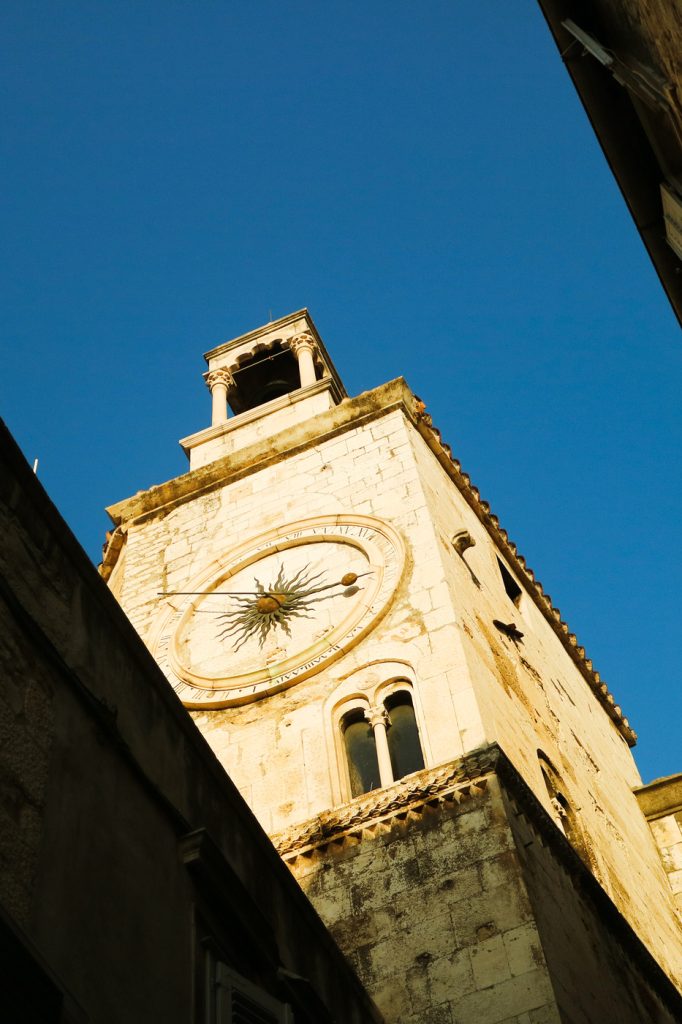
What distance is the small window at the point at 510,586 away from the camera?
61.2 ft

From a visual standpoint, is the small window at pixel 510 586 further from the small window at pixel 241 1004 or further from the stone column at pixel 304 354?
the small window at pixel 241 1004

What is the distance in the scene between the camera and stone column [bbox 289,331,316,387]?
2202 cm

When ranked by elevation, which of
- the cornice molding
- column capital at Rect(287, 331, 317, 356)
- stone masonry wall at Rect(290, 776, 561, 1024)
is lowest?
stone masonry wall at Rect(290, 776, 561, 1024)

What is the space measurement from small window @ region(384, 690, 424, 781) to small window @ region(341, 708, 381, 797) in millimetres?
198

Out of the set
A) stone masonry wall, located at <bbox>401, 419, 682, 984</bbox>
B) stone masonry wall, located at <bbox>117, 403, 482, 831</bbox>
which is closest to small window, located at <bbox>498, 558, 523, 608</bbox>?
stone masonry wall, located at <bbox>401, 419, 682, 984</bbox>

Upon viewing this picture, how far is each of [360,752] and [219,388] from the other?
1136 cm

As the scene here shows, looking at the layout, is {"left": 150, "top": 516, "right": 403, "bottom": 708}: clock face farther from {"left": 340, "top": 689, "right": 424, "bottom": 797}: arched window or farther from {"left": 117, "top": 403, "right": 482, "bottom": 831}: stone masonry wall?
{"left": 340, "top": 689, "right": 424, "bottom": 797}: arched window

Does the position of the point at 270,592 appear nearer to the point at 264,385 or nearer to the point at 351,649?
the point at 351,649

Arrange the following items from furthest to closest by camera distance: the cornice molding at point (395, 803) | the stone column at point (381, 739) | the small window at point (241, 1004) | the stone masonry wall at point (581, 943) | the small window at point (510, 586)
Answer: the small window at point (510, 586), the stone column at point (381, 739), the cornice molding at point (395, 803), the stone masonry wall at point (581, 943), the small window at point (241, 1004)

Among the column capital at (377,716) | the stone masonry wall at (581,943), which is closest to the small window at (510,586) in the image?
the column capital at (377,716)

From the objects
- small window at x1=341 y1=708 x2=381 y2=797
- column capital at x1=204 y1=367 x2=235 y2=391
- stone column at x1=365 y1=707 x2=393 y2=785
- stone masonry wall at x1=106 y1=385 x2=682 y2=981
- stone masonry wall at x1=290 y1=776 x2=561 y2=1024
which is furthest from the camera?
column capital at x1=204 y1=367 x2=235 y2=391

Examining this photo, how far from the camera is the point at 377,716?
12.9 meters

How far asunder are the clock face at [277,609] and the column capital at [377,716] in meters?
1.12

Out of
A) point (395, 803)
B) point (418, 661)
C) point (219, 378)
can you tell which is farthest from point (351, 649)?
point (219, 378)
